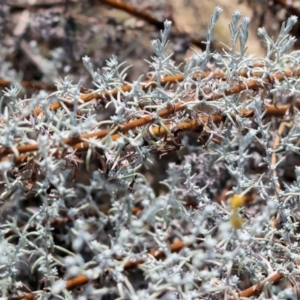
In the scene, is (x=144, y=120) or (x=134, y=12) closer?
(x=144, y=120)

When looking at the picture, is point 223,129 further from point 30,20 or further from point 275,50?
point 30,20

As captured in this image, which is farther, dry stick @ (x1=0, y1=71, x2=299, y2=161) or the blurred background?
the blurred background

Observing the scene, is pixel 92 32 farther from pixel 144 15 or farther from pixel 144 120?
pixel 144 120

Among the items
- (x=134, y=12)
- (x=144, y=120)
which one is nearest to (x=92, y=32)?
(x=134, y=12)

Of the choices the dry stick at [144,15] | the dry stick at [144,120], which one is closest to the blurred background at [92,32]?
the dry stick at [144,15]

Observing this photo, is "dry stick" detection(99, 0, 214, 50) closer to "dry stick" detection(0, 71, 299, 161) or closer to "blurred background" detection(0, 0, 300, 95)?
"blurred background" detection(0, 0, 300, 95)

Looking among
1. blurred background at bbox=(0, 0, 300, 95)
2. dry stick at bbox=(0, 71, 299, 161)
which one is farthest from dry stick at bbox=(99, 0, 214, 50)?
dry stick at bbox=(0, 71, 299, 161)

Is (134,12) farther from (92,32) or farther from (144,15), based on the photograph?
(92,32)

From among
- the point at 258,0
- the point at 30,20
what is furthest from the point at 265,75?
the point at 30,20

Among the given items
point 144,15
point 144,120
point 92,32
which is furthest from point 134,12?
point 144,120

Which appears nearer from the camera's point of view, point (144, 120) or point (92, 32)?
point (144, 120)

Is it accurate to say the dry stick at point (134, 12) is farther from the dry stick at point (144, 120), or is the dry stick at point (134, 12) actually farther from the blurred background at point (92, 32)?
the dry stick at point (144, 120)
